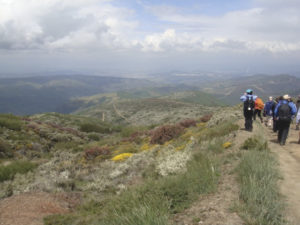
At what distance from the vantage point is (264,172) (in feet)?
17.0

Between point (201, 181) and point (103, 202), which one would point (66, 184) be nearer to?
point (103, 202)

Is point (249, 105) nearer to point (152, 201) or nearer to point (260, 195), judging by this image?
point (260, 195)

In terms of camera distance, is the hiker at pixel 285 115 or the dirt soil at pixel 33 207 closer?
the dirt soil at pixel 33 207

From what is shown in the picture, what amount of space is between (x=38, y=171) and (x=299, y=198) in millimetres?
11986

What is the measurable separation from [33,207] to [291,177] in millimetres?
7468

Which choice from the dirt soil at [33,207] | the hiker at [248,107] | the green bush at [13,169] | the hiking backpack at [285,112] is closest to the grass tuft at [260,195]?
the hiking backpack at [285,112]

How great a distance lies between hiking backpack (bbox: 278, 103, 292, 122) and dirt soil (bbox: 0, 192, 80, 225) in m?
9.13

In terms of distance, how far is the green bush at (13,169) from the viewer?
1062 centimetres

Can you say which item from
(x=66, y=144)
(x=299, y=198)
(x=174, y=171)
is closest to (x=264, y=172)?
(x=299, y=198)

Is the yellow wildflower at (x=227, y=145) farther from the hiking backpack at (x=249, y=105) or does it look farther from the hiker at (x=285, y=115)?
the hiking backpack at (x=249, y=105)

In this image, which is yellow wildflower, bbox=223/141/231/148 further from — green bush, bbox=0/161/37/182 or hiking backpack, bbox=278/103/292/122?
green bush, bbox=0/161/37/182

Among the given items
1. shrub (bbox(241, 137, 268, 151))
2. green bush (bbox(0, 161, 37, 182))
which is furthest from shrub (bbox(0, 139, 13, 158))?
shrub (bbox(241, 137, 268, 151))

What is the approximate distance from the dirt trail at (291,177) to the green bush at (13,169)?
11.7 m

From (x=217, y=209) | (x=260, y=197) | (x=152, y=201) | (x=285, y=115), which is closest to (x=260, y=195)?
(x=260, y=197)
